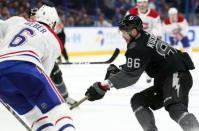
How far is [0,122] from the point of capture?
179 inches

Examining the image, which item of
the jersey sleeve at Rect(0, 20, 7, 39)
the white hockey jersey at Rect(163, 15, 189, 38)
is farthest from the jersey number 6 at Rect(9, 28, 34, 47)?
the white hockey jersey at Rect(163, 15, 189, 38)

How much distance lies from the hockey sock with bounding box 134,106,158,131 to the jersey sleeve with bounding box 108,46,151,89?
228 millimetres

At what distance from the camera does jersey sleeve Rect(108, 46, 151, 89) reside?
3150mm

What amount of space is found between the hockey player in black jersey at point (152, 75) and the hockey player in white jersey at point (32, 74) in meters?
0.56

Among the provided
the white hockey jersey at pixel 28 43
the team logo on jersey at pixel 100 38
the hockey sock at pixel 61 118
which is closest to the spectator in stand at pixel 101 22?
the team logo on jersey at pixel 100 38

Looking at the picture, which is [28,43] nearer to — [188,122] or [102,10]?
[188,122]

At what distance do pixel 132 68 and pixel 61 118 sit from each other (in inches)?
31.3

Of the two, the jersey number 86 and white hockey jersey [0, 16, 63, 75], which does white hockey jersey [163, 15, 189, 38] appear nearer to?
the jersey number 86

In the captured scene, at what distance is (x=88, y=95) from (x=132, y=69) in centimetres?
31

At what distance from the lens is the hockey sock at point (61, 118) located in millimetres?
2494

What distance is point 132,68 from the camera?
3172 mm

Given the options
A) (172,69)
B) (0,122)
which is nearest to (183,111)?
(172,69)

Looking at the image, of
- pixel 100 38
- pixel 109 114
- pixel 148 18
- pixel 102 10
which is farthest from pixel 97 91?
pixel 102 10

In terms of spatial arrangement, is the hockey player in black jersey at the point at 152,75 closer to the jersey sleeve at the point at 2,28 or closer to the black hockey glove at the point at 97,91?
the black hockey glove at the point at 97,91
